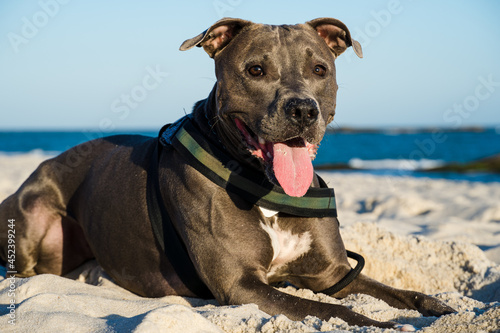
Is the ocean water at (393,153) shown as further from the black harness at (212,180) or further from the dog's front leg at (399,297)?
the dog's front leg at (399,297)

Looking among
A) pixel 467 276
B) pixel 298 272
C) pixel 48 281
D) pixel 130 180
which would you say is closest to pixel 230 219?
pixel 298 272

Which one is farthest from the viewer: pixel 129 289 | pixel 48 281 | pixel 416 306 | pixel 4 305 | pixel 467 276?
pixel 467 276

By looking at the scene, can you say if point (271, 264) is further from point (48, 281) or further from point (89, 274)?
point (89, 274)

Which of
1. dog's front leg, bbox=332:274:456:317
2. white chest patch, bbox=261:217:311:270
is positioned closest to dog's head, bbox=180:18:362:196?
→ white chest patch, bbox=261:217:311:270

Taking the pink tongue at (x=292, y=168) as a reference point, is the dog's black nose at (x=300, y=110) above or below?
above

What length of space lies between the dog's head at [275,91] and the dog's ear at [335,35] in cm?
2

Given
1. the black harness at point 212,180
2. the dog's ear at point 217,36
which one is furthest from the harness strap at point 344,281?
the dog's ear at point 217,36

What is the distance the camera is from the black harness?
322 centimetres

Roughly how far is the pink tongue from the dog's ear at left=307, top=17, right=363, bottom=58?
0.94 m

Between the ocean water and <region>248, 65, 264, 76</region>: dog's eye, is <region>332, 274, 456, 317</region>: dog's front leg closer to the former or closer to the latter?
the ocean water

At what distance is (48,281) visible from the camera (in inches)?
133

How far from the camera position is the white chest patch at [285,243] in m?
3.29

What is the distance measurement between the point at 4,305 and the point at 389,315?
210 cm

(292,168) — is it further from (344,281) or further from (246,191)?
(344,281)
